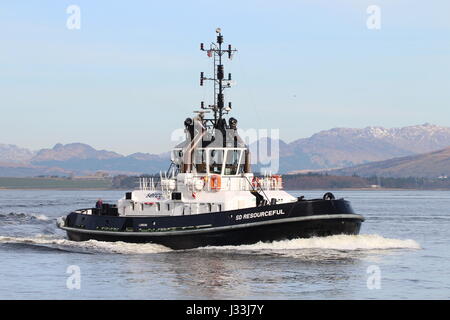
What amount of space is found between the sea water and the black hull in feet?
1.41

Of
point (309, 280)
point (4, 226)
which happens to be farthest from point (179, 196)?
point (4, 226)

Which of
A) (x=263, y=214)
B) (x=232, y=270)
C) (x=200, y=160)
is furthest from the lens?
(x=200, y=160)

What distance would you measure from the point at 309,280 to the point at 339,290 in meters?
2.15

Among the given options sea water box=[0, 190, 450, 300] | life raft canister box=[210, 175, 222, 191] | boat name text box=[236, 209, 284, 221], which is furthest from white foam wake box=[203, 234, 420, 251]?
life raft canister box=[210, 175, 222, 191]

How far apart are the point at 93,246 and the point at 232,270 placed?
1165 centimetres

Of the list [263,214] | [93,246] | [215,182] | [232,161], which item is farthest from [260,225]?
[93,246]

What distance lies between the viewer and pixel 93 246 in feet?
137

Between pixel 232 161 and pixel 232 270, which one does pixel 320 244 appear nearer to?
pixel 232 270

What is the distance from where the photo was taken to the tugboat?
122 feet

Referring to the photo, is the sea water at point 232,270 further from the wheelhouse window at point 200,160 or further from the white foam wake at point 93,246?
the wheelhouse window at point 200,160

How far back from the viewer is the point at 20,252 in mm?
41156

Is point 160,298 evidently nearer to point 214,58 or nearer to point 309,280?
point 309,280
